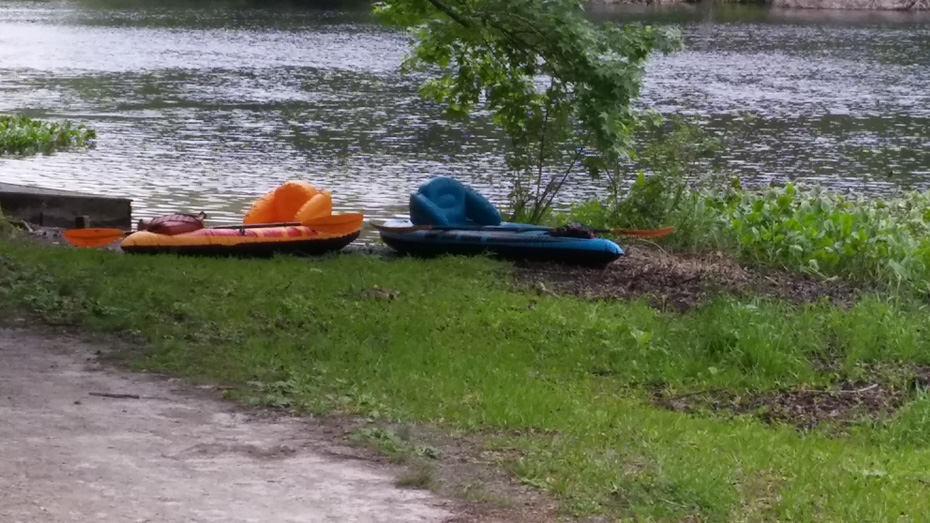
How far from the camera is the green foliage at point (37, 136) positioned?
24.3 meters

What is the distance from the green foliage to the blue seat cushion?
12.9 metres

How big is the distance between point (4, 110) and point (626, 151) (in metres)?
21.9

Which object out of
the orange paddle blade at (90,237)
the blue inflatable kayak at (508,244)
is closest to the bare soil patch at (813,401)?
the blue inflatable kayak at (508,244)

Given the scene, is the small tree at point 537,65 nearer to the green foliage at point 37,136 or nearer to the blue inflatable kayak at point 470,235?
the blue inflatable kayak at point 470,235

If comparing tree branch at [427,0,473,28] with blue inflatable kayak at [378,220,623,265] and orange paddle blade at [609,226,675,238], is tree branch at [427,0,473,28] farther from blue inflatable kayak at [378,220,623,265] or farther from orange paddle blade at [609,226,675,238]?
orange paddle blade at [609,226,675,238]

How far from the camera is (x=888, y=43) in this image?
53.8 meters

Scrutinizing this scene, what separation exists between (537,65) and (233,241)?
362cm

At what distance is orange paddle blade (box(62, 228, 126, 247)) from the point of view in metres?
13.0

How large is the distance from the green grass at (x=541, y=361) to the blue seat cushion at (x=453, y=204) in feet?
4.44

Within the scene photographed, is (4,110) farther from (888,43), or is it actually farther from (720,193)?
(888,43)

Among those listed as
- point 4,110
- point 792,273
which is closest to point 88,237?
point 792,273

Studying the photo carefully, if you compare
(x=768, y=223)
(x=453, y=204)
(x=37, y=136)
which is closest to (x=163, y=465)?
(x=453, y=204)

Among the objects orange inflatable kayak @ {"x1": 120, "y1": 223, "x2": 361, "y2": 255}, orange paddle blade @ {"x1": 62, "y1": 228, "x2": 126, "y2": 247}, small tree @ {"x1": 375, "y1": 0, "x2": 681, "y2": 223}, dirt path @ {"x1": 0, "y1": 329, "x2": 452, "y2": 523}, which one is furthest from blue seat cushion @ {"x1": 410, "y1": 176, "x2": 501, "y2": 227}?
dirt path @ {"x1": 0, "y1": 329, "x2": 452, "y2": 523}

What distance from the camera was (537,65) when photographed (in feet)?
42.6
